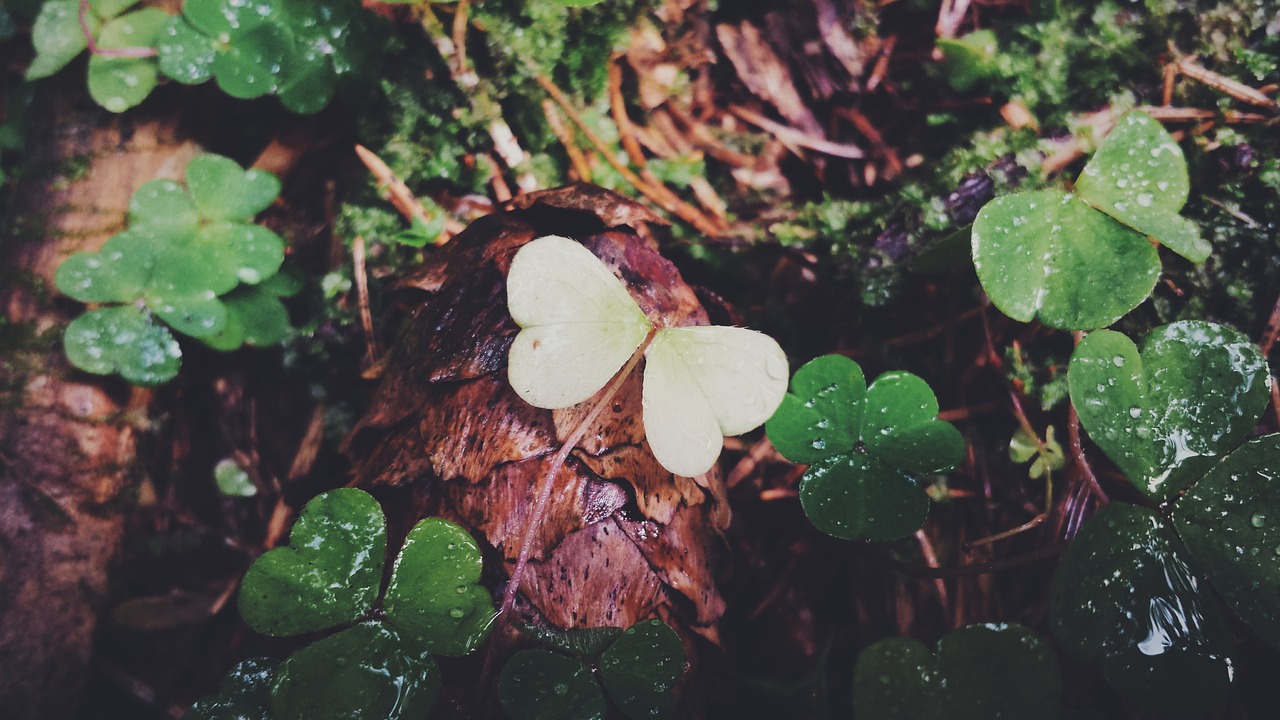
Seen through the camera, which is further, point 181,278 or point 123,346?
Result: point 181,278

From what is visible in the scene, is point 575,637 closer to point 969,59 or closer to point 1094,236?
point 1094,236

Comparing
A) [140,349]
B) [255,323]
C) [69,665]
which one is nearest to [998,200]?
[255,323]

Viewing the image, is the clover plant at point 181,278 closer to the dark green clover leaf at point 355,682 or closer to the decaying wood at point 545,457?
the decaying wood at point 545,457

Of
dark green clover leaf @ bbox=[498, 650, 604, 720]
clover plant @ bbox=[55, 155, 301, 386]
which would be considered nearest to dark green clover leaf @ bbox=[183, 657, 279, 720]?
dark green clover leaf @ bbox=[498, 650, 604, 720]

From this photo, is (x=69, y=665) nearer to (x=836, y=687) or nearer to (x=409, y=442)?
(x=409, y=442)

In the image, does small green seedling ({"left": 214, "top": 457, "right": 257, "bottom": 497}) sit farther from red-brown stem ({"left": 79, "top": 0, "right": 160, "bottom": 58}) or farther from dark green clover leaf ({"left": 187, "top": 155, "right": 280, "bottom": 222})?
red-brown stem ({"left": 79, "top": 0, "right": 160, "bottom": 58})

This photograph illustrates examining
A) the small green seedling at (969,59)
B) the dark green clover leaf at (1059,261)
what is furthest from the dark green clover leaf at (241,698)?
the small green seedling at (969,59)

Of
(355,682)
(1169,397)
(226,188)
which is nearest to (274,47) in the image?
(226,188)

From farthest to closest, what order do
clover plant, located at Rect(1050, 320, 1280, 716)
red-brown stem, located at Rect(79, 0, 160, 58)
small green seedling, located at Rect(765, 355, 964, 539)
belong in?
red-brown stem, located at Rect(79, 0, 160, 58)
small green seedling, located at Rect(765, 355, 964, 539)
clover plant, located at Rect(1050, 320, 1280, 716)
